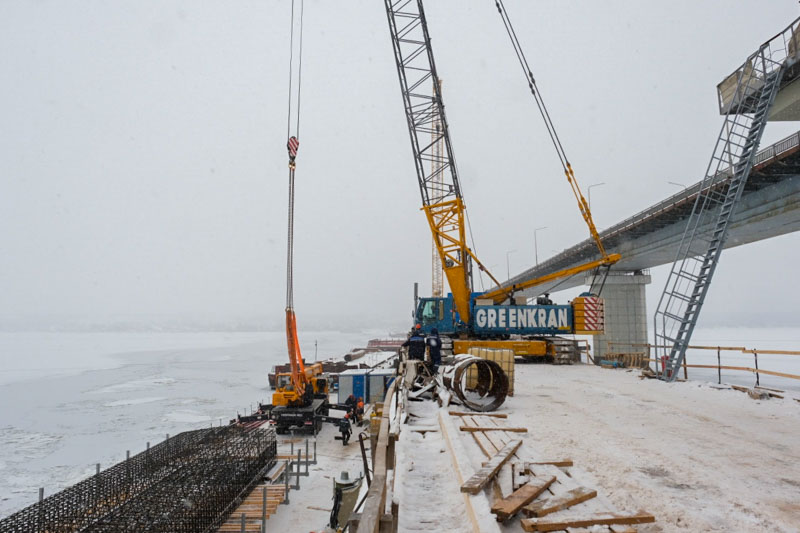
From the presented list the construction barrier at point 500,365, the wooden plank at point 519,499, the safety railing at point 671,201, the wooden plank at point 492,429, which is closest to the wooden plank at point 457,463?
the wooden plank at point 519,499

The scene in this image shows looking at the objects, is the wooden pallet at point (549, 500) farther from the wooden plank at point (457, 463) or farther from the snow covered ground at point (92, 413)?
the snow covered ground at point (92, 413)

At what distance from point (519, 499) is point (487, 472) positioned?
2.50 ft

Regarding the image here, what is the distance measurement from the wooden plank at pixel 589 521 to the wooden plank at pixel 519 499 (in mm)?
194

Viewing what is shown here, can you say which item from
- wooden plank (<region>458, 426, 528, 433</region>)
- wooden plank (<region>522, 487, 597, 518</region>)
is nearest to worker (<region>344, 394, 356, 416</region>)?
wooden plank (<region>458, 426, 528, 433</region>)

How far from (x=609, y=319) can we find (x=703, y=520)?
4019 cm

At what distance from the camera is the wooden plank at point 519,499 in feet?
14.2

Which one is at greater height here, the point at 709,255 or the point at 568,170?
the point at 568,170

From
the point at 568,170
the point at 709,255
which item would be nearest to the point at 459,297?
the point at 568,170

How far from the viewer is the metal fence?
10.9 meters

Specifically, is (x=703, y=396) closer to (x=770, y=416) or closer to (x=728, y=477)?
(x=770, y=416)

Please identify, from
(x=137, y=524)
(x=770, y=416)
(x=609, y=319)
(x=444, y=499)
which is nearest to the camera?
(x=444, y=499)

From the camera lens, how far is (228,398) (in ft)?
143

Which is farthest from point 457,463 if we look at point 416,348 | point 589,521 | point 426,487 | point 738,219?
point 738,219

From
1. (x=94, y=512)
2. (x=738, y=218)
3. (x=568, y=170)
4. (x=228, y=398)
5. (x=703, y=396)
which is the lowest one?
(x=228, y=398)
